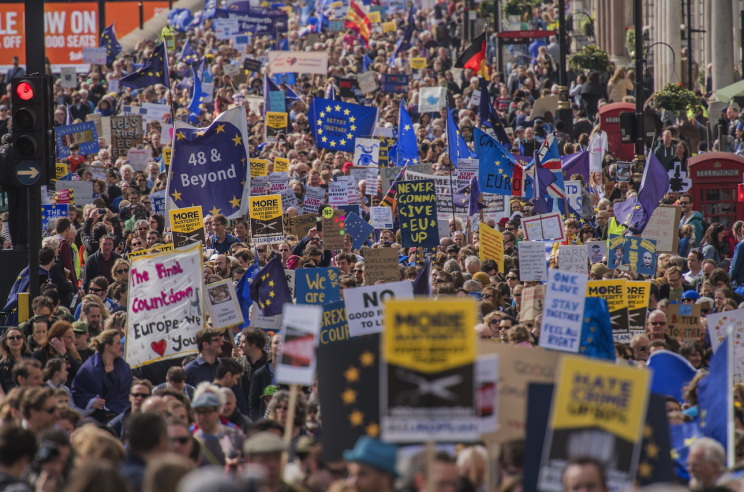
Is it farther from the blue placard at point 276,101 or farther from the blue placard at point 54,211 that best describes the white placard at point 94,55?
the blue placard at point 54,211

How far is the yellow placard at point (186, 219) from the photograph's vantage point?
1381 cm

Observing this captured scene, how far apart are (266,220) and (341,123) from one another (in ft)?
22.1

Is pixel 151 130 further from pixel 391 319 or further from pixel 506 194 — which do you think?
pixel 391 319

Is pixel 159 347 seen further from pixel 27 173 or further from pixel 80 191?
pixel 80 191

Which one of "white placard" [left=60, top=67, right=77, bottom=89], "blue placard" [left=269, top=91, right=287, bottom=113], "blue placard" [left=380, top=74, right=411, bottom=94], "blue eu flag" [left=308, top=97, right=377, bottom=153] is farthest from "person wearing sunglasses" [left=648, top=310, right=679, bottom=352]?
"white placard" [left=60, top=67, right=77, bottom=89]

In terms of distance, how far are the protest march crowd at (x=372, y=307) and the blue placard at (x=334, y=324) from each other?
29mm

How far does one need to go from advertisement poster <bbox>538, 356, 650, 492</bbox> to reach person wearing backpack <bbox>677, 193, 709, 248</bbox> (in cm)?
1122

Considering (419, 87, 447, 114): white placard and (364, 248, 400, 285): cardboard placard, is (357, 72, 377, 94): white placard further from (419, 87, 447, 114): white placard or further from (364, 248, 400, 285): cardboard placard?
(364, 248, 400, 285): cardboard placard

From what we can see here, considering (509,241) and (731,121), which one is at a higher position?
(731,121)

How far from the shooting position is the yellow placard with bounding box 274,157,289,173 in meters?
→ 19.1

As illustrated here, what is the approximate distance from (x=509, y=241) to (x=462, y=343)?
10.6m

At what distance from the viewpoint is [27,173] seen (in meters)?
10.7

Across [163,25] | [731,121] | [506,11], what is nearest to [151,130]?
[731,121]

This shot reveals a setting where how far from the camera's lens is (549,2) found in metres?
48.8
